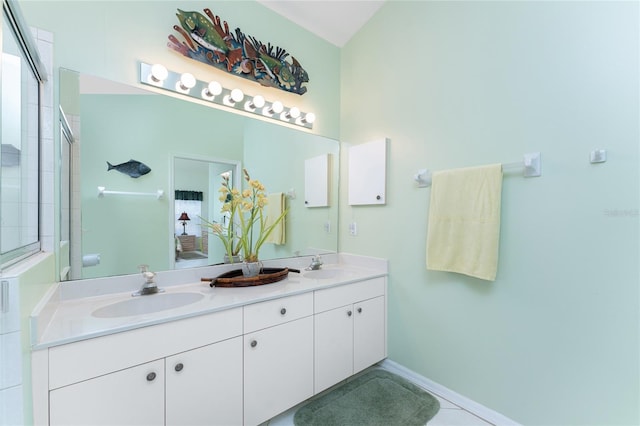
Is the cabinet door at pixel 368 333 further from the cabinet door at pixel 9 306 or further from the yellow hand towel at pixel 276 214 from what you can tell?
the cabinet door at pixel 9 306

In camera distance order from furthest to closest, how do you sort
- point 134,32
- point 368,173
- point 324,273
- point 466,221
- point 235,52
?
point 368,173 < point 324,273 < point 235,52 < point 466,221 < point 134,32

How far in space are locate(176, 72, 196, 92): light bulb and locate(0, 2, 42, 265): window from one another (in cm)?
59

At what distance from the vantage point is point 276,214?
195cm

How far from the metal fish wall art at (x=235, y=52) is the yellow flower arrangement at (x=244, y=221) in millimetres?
690

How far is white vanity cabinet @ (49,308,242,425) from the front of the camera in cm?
89

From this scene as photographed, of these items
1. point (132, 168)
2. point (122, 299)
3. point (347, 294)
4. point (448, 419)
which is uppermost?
point (132, 168)

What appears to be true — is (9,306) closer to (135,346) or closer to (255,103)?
(135,346)

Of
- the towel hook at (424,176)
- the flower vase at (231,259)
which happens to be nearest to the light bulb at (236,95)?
the flower vase at (231,259)

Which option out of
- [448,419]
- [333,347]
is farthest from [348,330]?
[448,419]

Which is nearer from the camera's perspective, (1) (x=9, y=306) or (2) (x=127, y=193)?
(1) (x=9, y=306)

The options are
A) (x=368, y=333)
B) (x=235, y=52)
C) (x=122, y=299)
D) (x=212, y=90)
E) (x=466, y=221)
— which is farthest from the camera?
(x=368, y=333)

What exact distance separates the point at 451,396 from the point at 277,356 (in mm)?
1137

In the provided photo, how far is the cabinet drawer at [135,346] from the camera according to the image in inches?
34.7

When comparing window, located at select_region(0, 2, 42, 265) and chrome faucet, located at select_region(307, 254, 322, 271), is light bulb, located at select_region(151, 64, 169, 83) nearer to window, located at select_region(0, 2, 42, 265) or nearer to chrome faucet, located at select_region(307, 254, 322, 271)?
window, located at select_region(0, 2, 42, 265)
